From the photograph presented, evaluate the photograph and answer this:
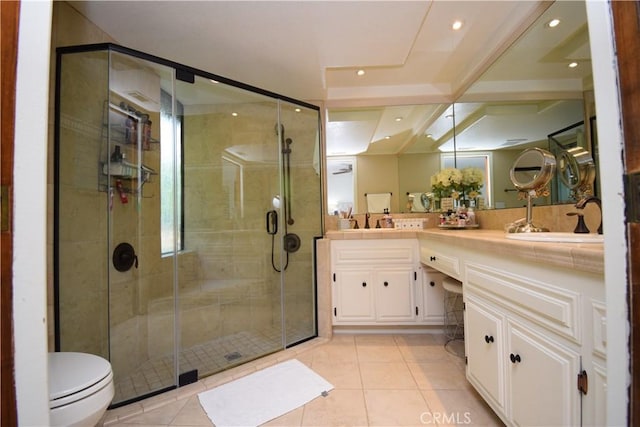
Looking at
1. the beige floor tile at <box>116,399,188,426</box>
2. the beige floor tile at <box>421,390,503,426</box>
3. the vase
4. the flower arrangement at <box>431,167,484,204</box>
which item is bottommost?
the beige floor tile at <box>116,399,188,426</box>

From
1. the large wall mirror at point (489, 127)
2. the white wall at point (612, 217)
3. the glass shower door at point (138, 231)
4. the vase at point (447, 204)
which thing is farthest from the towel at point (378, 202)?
the white wall at point (612, 217)

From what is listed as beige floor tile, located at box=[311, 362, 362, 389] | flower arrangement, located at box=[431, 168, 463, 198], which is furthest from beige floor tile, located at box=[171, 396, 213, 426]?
flower arrangement, located at box=[431, 168, 463, 198]

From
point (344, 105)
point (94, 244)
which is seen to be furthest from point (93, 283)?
point (344, 105)

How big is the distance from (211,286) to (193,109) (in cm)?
163

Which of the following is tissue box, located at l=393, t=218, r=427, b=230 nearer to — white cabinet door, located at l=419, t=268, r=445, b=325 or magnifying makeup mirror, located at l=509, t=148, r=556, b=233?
white cabinet door, located at l=419, t=268, r=445, b=325

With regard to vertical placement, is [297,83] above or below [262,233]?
above

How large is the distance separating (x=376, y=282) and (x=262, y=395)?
3.89 feet

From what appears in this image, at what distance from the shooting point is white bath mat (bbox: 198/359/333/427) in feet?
4.29

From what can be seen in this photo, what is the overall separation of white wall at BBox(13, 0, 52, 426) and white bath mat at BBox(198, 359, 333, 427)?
1056mm

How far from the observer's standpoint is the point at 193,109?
7.30 feet

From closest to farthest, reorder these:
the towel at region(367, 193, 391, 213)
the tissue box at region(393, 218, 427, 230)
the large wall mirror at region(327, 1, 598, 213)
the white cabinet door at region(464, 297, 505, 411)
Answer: the white cabinet door at region(464, 297, 505, 411) < the large wall mirror at region(327, 1, 598, 213) < the tissue box at region(393, 218, 427, 230) < the towel at region(367, 193, 391, 213)

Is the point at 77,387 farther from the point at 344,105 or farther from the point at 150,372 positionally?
the point at 344,105

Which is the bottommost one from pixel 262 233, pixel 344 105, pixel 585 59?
pixel 262 233

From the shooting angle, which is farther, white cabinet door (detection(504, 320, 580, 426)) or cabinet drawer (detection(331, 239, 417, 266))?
cabinet drawer (detection(331, 239, 417, 266))
